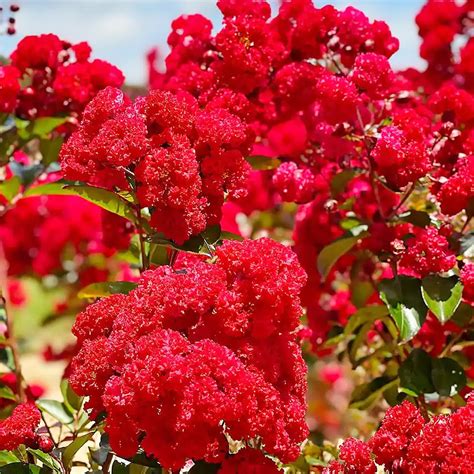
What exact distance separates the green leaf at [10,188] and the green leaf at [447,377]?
928 millimetres

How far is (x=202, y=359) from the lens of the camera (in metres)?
0.98

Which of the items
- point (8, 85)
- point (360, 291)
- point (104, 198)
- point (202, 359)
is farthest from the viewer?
point (360, 291)

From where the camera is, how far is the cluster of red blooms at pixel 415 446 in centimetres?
99

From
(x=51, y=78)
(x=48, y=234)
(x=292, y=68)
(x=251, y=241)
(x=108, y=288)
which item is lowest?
(x=251, y=241)

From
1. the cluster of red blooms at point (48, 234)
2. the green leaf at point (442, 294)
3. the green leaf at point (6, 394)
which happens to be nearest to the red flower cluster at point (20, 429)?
the green leaf at point (6, 394)

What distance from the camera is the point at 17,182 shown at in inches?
73.2

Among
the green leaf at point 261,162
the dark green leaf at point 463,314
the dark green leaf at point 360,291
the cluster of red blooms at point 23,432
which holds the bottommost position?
the cluster of red blooms at point 23,432

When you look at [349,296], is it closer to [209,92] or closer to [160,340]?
[209,92]

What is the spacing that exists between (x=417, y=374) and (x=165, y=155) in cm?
70

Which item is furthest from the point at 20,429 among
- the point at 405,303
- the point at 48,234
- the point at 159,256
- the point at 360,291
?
the point at 48,234

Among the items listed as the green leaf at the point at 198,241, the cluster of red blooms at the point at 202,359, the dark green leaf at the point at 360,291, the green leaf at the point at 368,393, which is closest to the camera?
the cluster of red blooms at the point at 202,359

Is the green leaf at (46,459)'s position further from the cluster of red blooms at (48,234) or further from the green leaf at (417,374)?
the cluster of red blooms at (48,234)

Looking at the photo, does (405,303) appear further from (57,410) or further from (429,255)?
(57,410)

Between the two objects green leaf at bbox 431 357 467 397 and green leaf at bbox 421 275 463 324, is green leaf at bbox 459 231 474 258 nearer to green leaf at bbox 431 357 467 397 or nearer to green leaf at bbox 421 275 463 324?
green leaf at bbox 421 275 463 324
